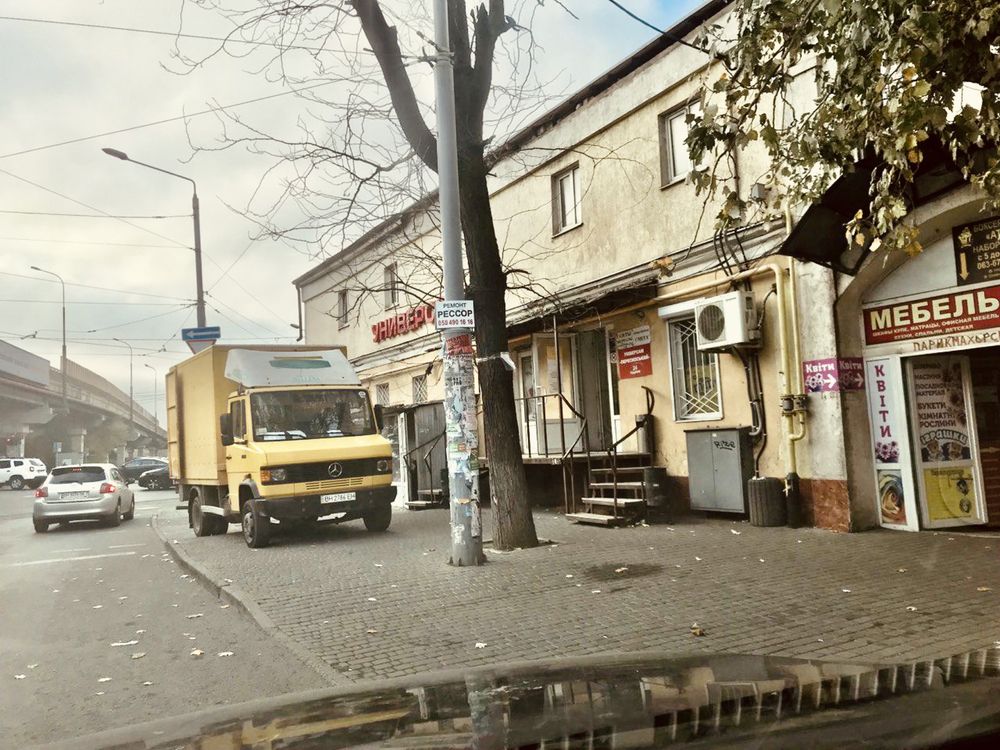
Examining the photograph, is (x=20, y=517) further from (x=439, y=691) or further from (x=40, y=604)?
(x=439, y=691)

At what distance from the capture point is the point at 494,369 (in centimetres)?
1006

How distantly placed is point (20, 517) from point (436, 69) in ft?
71.4

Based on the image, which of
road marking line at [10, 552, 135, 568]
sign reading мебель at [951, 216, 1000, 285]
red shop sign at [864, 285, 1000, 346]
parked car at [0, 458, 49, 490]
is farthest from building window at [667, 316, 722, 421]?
parked car at [0, 458, 49, 490]

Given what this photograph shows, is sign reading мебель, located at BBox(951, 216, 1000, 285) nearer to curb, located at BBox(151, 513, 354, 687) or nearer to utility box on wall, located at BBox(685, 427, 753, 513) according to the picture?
utility box on wall, located at BBox(685, 427, 753, 513)

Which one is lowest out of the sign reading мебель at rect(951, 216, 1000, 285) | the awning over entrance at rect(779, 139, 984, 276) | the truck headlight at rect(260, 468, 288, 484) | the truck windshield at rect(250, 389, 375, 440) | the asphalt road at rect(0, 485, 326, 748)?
the asphalt road at rect(0, 485, 326, 748)

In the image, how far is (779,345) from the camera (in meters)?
10.9

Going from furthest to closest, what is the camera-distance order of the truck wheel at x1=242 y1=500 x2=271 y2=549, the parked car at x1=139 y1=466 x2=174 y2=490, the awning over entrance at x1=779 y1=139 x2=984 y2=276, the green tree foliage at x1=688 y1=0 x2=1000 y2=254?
the parked car at x1=139 y1=466 x2=174 y2=490 < the truck wheel at x1=242 y1=500 x2=271 y2=549 < the awning over entrance at x1=779 y1=139 x2=984 y2=276 < the green tree foliage at x1=688 y1=0 x2=1000 y2=254

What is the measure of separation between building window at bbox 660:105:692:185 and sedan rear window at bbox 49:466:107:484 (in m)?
14.9

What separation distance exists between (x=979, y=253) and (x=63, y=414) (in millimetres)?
57553

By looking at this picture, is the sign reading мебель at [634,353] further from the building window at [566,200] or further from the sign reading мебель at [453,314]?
the sign reading мебель at [453,314]

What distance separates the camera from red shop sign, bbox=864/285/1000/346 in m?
9.14

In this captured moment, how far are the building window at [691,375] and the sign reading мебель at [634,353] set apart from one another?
50 cm

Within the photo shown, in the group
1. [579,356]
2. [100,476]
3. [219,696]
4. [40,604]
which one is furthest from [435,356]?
[219,696]

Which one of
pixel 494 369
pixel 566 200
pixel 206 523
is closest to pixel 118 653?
pixel 494 369
